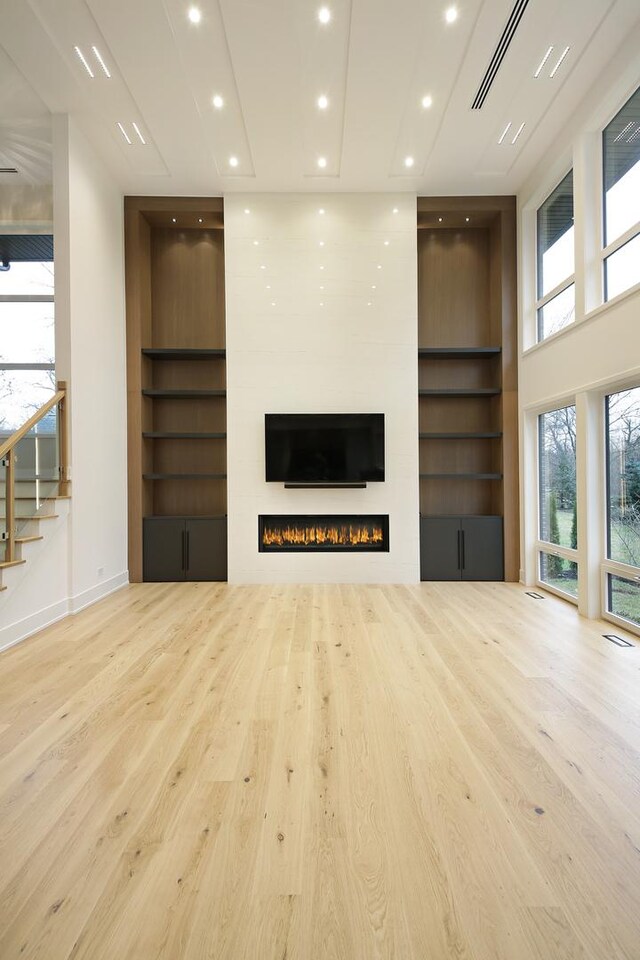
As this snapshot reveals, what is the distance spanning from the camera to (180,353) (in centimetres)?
574

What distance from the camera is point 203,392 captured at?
18.7ft

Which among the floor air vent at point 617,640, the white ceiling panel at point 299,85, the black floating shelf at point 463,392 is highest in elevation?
the white ceiling panel at point 299,85

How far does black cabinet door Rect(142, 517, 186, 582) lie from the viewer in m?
5.67

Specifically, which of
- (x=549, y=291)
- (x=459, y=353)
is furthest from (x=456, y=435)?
(x=549, y=291)

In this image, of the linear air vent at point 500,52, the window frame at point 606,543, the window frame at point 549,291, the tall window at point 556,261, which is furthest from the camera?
the tall window at point 556,261

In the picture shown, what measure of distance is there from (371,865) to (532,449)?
481cm

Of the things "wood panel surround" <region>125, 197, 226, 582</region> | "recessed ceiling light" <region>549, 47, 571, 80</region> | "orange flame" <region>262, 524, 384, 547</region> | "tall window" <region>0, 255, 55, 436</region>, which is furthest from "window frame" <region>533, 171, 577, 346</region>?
"tall window" <region>0, 255, 55, 436</region>

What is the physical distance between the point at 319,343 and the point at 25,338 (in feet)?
10.9

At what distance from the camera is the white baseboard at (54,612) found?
356cm

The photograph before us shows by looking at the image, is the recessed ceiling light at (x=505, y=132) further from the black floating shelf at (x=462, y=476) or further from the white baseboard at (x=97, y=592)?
the white baseboard at (x=97, y=592)

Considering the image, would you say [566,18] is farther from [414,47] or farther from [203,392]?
[203,392]

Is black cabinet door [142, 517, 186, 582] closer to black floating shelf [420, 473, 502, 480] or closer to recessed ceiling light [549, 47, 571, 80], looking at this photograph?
black floating shelf [420, 473, 502, 480]

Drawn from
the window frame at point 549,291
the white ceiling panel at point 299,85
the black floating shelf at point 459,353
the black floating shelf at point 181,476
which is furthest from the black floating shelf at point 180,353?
the window frame at point 549,291

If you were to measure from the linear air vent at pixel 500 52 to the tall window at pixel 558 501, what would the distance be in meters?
2.74
